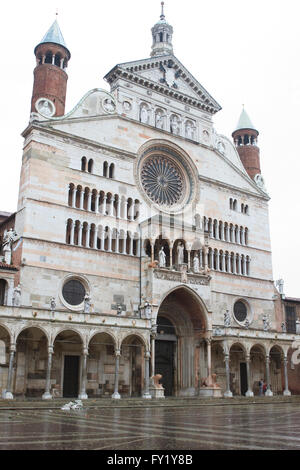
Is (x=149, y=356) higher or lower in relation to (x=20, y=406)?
higher

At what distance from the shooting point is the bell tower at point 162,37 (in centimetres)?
4497

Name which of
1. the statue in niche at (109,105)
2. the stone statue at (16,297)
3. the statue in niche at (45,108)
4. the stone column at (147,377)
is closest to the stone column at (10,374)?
the stone statue at (16,297)

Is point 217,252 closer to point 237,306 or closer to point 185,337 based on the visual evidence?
point 237,306

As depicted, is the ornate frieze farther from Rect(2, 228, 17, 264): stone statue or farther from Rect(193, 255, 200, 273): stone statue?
Rect(2, 228, 17, 264): stone statue

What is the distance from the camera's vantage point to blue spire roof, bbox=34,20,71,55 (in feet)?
118

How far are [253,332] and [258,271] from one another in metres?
7.03

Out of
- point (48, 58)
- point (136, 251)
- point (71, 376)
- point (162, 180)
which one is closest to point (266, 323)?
point (136, 251)

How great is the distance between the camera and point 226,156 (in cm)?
4331

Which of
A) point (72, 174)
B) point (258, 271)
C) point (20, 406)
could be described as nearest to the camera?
point (20, 406)

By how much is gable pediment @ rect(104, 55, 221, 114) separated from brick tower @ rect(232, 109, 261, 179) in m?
5.41

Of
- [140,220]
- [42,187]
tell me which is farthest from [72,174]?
[140,220]

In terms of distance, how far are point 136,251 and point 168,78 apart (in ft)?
52.3

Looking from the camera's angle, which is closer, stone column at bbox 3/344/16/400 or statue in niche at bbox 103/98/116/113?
stone column at bbox 3/344/16/400

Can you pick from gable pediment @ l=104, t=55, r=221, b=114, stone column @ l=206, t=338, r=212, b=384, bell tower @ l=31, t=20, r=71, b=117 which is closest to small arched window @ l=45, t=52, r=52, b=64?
bell tower @ l=31, t=20, r=71, b=117
